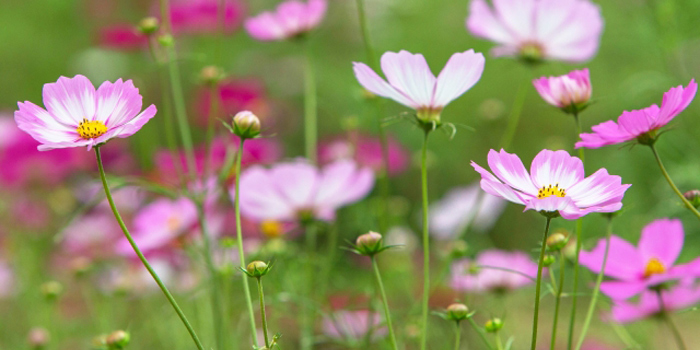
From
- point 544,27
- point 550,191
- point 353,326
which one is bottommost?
point 353,326

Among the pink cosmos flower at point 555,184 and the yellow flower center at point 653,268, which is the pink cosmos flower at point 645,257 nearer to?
the yellow flower center at point 653,268

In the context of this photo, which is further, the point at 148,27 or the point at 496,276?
the point at 496,276

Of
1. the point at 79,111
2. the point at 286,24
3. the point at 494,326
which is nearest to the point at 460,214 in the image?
the point at 286,24

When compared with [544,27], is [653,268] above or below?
below

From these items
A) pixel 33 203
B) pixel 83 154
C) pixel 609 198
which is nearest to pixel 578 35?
pixel 609 198

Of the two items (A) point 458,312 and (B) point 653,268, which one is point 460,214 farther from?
(A) point 458,312

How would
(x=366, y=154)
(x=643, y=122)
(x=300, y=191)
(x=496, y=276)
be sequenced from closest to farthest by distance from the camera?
(x=643, y=122), (x=300, y=191), (x=496, y=276), (x=366, y=154)

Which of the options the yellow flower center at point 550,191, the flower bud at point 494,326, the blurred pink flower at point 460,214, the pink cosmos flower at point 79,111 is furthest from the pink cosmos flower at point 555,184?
the blurred pink flower at point 460,214
